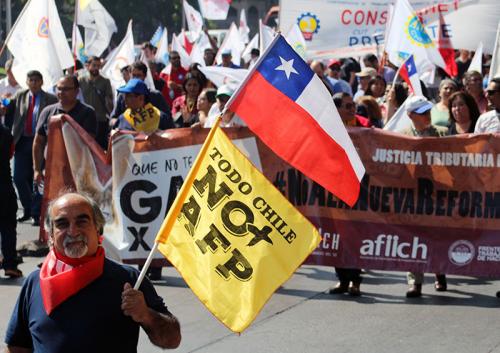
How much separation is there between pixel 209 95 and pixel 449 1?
7034 millimetres

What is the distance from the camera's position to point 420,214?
9.54m

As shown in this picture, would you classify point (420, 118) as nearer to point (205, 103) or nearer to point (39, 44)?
point (205, 103)

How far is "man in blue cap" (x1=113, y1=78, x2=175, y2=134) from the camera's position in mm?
10680

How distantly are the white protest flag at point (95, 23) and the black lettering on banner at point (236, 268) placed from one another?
16.7m

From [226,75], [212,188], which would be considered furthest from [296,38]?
[212,188]

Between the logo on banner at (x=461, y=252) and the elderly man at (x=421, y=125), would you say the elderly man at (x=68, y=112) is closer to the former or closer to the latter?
the elderly man at (x=421, y=125)

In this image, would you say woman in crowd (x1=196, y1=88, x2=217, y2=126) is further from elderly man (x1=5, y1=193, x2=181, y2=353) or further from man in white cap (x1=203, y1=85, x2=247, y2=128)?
elderly man (x1=5, y1=193, x2=181, y2=353)

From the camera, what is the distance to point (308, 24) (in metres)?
17.7

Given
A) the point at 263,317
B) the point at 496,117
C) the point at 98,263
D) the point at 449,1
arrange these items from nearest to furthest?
1. the point at 98,263
2. the point at 263,317
3. the point at 496,117
4. the point at 449,1

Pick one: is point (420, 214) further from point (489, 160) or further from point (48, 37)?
point (48, 37)

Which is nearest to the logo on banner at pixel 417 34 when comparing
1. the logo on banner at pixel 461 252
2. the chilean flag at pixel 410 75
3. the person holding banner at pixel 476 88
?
the chilean flag at pixel 410 75

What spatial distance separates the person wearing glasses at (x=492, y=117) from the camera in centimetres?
1005

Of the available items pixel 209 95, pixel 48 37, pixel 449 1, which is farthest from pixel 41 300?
pixel 449 1

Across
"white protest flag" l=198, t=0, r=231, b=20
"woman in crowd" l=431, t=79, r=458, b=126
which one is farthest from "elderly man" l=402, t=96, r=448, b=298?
"white protest flag" l=198, t=0, r=231, b=20
